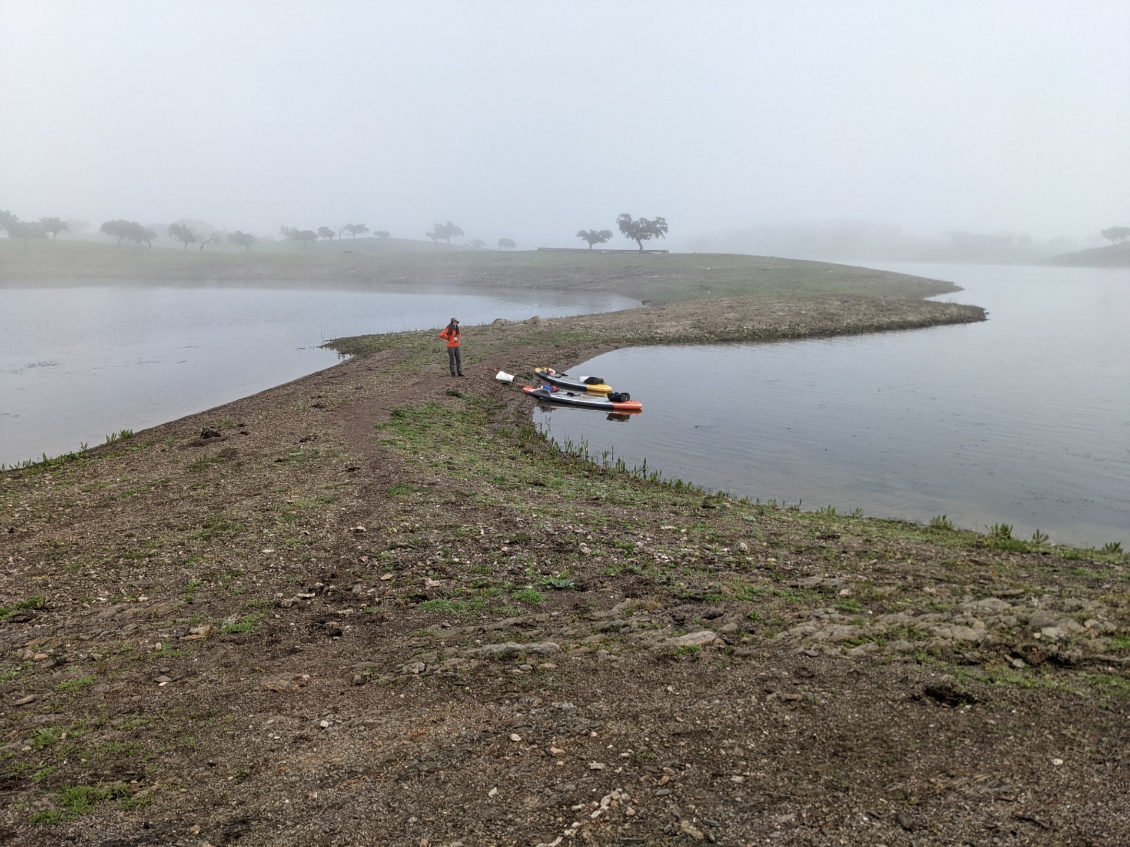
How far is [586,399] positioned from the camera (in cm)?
3284

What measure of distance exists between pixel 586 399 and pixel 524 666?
2324 centimetres

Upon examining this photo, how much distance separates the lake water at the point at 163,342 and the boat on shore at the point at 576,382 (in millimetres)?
7509

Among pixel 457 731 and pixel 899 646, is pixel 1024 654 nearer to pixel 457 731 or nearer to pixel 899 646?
pixel 899 646

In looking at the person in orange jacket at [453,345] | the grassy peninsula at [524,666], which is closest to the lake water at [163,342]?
the person in orange jacket at [453,345]

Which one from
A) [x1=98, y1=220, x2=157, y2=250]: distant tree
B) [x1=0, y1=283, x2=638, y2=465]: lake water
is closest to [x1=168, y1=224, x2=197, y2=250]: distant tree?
[x1=98, y1=220, x2=157, y2=250]: distant tree

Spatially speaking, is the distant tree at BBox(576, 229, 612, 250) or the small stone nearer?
the small stone

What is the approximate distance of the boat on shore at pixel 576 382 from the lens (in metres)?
33.0

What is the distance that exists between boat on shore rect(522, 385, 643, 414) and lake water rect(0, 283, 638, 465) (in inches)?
326

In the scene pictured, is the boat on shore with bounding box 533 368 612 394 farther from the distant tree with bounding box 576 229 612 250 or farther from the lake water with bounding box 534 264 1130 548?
the distant tree with bounding box 576 229 612 250

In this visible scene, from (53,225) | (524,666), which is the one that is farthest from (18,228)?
(524,666)

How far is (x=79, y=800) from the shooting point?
7309 mm

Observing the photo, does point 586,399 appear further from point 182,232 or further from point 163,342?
point 182,232

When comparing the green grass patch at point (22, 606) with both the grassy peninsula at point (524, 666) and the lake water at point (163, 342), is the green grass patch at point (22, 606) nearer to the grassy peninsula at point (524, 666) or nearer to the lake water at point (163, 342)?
the grassy peninsula at point (524, 666)

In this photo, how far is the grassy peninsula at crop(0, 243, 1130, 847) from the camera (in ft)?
23.3
